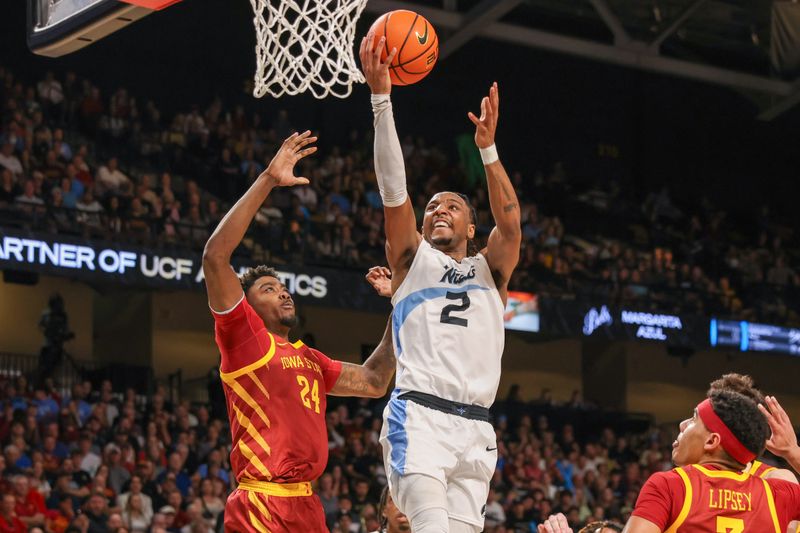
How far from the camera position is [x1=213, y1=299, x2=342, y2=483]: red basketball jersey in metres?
6.36

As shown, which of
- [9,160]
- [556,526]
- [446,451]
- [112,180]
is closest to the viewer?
[556,526]

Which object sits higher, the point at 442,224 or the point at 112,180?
the point at 112,180

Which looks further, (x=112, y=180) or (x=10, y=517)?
(x=112, y=180)

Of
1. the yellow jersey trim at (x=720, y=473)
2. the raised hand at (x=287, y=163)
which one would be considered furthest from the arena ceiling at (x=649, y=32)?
the yellow jersey trim at (x=720, y=473)

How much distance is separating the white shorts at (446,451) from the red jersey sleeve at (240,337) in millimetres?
923

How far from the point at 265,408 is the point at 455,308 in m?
1.12

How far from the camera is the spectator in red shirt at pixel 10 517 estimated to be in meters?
12.9

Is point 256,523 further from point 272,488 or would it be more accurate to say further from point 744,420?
point 744,420

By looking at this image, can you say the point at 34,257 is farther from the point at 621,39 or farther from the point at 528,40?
the point at 621,39

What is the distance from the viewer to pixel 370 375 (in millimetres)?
7027

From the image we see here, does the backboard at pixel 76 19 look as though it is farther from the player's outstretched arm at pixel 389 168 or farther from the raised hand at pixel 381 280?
the raised hand at pixel 381 280

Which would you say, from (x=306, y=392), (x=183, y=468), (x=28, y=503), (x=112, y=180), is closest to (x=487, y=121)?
(x=306, y=392)

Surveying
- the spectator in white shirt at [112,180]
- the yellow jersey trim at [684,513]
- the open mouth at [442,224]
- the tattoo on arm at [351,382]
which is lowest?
the yellow jersey trim at [684,513]

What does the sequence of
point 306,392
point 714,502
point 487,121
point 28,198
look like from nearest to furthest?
point 714,502, point 487,121, point 306,392, point 28,198
